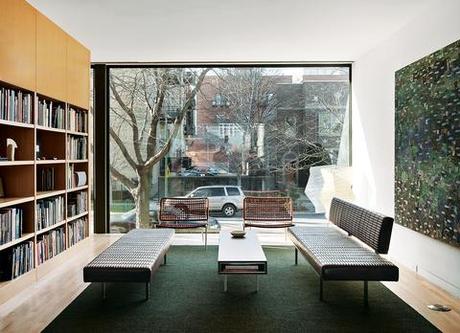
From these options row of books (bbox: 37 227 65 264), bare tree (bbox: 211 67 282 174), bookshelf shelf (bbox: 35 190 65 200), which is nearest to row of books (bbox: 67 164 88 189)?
bookshelf shelf (bbox: 35 190 65 200)

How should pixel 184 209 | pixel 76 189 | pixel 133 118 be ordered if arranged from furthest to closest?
pixel 133 118 → pixel 184 209 → pixel 76 189

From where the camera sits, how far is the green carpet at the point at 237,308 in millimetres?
3357

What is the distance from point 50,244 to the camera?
15.6 ft

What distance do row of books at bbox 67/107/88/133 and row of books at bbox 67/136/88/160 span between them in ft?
0.37

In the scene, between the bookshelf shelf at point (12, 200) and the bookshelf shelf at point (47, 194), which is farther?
the bookshelf shelf at point (47, 194)

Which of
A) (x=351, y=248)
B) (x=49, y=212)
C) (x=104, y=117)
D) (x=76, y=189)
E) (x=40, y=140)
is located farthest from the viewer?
(x=104, y=117)

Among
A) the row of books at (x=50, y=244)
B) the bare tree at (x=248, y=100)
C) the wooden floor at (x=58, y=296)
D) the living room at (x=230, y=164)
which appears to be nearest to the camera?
the wooden floor at (x=58, y=296)

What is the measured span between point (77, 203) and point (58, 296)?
1579mm

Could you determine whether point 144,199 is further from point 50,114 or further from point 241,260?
point 241,260

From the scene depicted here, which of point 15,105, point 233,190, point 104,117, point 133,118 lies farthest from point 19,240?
point 233,190

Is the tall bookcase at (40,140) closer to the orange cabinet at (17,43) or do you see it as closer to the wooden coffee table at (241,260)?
the orange cabinet at (17,43)

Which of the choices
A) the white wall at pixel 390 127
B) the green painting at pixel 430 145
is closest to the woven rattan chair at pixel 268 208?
the white wall at pixel 390 127

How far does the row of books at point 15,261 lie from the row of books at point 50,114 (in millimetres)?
1230

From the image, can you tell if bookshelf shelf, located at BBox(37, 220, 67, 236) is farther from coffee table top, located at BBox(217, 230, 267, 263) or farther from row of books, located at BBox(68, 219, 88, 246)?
coffee table top, located at BBox(217, 230, 267, 263)
